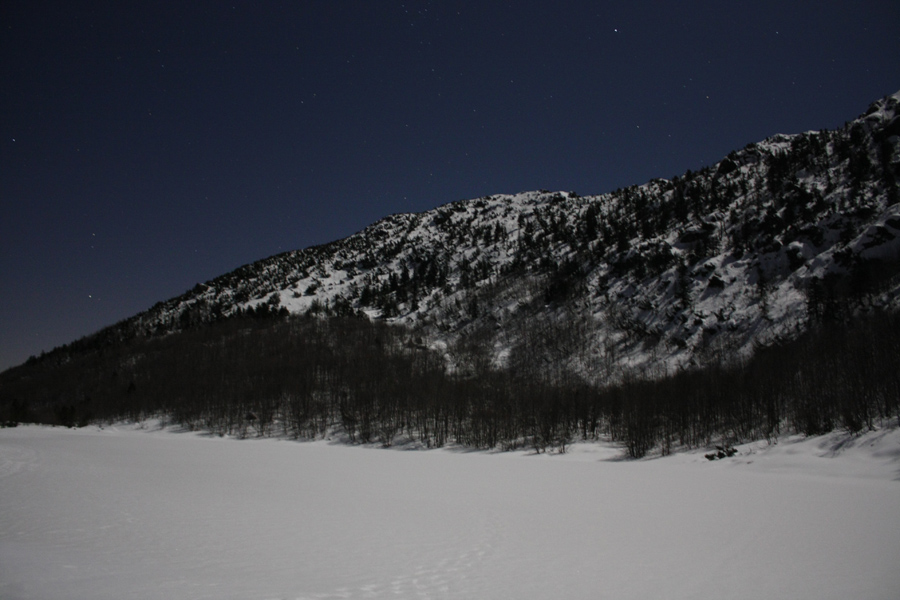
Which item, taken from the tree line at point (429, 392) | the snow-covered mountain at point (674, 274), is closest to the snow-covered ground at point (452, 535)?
the tree line at point (429, 392)

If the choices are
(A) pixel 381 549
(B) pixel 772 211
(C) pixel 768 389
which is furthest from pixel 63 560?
(B) pixel 772 211

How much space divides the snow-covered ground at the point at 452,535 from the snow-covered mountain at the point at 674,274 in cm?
2459

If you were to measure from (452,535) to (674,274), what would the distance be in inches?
1832

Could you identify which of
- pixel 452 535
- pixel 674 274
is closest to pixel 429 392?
pixel 452 535

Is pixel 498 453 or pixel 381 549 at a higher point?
pixel 381 549

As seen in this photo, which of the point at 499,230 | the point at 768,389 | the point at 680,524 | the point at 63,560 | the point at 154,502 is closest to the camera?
the point at 63,560

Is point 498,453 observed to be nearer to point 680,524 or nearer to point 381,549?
point 680,524

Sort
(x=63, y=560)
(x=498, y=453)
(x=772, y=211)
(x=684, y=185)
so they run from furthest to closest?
(x=684, y=185), (x=772, y=211), (x=498, y=453), (x=63, y=560)

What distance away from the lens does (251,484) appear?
40.4 ft

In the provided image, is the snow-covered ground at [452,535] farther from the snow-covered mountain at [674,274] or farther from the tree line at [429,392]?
the snow-covered mountain at [674,274]

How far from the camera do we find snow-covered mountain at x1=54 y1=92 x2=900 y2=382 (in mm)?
34250

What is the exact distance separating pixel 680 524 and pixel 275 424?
131 feet

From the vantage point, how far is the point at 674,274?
Result: 1793 inches

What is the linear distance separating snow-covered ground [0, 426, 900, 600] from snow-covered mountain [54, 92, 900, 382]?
24589 millimetres
